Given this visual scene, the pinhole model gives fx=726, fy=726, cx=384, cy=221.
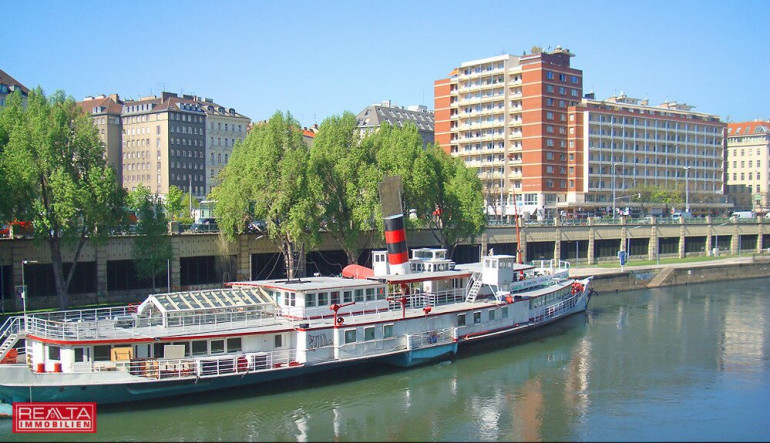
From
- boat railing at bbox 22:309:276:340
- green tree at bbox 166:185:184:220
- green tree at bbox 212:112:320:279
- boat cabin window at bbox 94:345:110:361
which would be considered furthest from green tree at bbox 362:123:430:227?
green tree at bbox 166:185:184:220

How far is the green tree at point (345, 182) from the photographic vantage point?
55938mm

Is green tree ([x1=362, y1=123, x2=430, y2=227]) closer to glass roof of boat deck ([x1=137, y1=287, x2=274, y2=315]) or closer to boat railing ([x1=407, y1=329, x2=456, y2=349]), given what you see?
boat railing ([x1=407, y1=329, x2=456, y2=349])

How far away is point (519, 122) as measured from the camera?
345 ft

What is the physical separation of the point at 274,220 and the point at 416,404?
23770 mm

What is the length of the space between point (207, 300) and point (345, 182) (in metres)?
23.4

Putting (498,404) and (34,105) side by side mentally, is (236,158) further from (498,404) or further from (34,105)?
(498,404)

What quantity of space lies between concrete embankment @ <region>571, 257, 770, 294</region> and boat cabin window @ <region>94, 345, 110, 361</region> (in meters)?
48.9

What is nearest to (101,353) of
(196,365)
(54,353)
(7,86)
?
(54,353)

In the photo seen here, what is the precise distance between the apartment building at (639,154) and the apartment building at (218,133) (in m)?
56.9

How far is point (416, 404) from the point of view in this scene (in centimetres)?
3234

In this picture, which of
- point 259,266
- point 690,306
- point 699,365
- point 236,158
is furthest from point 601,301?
point 236,158

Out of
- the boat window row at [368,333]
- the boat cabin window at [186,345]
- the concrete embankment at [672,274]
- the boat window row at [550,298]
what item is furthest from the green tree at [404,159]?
the boat cabin window at [186,345]

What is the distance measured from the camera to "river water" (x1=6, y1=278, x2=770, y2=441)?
28219mm

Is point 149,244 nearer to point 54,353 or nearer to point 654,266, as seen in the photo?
point 54,353
